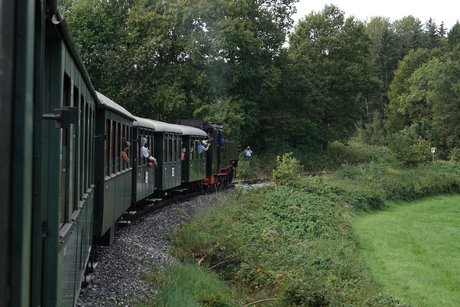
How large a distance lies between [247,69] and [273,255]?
24.6 meters

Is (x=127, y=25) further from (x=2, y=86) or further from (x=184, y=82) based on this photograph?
(x=2, y=86)

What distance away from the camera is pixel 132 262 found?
1055 centimetres

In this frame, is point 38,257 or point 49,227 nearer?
point 38,257

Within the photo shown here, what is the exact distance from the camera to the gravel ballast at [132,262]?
8430 millimetres

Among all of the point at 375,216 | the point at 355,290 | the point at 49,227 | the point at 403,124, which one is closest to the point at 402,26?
the point at 403,124

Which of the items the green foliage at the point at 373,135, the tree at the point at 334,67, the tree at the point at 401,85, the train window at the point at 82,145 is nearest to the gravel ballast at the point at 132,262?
the train window at the point at 82,145

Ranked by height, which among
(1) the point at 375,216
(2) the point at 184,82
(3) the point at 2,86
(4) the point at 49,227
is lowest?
(1) the point at 375,216

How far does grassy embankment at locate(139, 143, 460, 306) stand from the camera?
35.4ft

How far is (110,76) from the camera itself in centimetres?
3516

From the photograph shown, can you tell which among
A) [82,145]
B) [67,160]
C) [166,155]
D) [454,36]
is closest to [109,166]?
[82,145]

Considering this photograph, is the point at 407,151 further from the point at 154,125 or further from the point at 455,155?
the point at 154,125

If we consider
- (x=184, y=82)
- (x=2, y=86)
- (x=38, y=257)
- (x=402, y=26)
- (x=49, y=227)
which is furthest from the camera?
(x=402, y=26)

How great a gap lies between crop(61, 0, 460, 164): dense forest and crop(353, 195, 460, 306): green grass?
1255 centimetres

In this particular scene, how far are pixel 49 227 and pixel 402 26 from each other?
96878 mm
